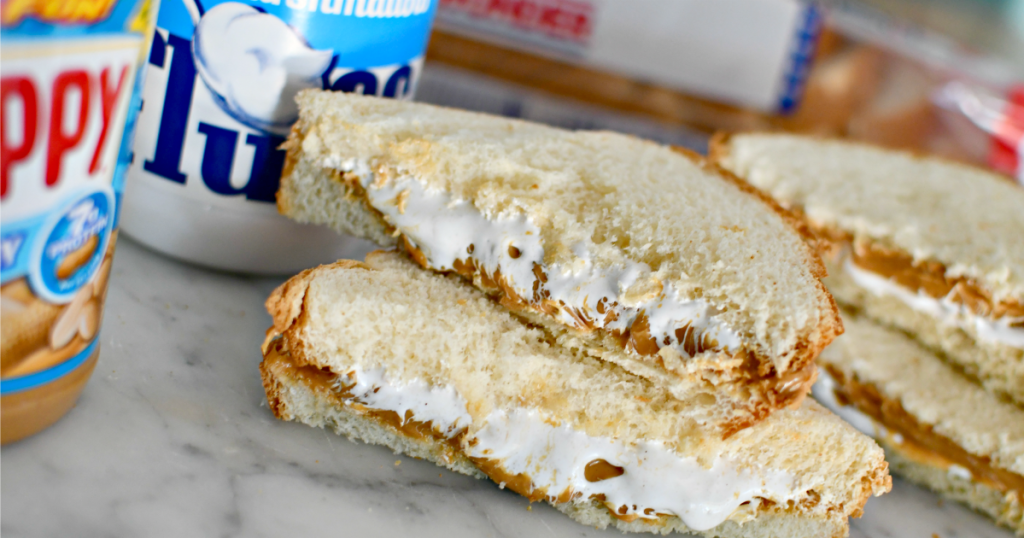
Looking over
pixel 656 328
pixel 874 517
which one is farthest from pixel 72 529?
pixel 874 517

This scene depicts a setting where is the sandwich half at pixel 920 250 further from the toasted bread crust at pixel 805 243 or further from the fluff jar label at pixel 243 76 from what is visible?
the fluff jar label at pixel 243 76

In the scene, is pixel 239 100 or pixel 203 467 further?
pixel 239 100

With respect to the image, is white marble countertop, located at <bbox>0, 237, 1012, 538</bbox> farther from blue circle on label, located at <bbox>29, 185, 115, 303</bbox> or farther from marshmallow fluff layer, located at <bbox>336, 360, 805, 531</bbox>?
blue circle on label, located at <bbox>29, 185, 115, 303</bbox>

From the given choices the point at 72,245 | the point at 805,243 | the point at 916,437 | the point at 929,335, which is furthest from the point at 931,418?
the point at 72,245

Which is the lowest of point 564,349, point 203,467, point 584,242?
point 203,467

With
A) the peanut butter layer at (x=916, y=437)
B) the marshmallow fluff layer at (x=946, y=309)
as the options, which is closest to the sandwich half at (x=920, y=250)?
the marshmallow fluff layer at (x=946, y=309)

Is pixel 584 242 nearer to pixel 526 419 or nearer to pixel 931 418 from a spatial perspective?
pixel 526 419

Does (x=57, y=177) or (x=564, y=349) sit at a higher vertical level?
(x=57, y=177)
